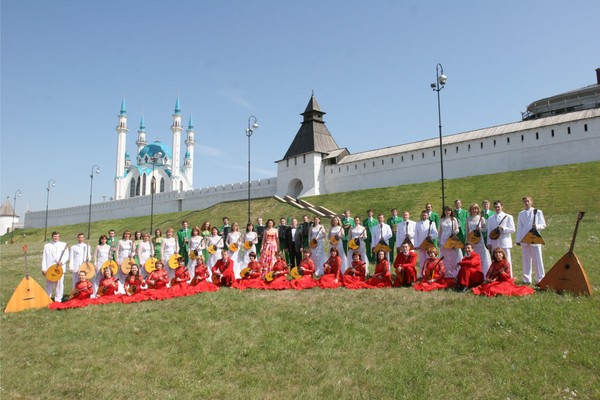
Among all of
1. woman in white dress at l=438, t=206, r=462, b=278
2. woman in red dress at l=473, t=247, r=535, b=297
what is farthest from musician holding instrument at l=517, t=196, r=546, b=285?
woman in white dress at l=438, t=206, r=462, b=278

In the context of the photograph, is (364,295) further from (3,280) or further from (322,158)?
(322,158)

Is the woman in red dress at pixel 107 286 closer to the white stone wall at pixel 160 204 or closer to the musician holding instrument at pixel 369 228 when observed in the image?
the musician holding instrument at pixel 369 228

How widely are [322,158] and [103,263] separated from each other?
35.9 metres

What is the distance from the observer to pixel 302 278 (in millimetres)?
10234

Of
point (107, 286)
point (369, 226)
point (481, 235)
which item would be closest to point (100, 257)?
point (107, 286)

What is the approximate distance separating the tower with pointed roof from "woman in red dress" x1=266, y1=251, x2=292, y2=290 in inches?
1313

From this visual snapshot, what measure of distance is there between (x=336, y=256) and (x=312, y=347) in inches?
160

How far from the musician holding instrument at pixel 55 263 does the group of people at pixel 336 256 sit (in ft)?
0.07

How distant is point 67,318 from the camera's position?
8.35 metres

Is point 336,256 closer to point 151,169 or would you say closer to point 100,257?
point 100,257

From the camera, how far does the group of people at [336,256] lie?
29.9 feet

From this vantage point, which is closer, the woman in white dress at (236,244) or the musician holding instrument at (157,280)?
the musician holding instrument at (157,280)

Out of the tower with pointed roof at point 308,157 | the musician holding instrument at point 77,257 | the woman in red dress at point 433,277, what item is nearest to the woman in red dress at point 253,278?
the woman in red dress at point 433,277

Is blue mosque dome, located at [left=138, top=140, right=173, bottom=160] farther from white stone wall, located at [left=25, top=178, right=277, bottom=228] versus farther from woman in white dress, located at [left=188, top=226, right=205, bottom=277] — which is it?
woman in white dress, located at [left=188, top=226, right=205, bottom=277]
